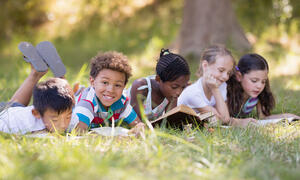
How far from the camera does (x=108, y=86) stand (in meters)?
3.46

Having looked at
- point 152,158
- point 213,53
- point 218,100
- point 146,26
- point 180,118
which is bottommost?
point 152,158

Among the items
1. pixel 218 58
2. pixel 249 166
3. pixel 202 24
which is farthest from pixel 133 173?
pixel 202 24

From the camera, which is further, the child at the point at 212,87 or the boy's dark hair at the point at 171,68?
the child at the point at 212,87

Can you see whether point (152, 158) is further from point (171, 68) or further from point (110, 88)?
point (171, 68)

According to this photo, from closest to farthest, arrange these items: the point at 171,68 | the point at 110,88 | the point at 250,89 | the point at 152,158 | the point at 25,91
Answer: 1. the point at 152,158
2. the point at 110,88
3. the point at 171,68
4. the point at 25,91
5. the point at 250,89

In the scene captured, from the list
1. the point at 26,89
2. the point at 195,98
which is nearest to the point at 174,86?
the point at 195,98

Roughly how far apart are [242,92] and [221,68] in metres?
0.57

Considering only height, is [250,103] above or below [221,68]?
below

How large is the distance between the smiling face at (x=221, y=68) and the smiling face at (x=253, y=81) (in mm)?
318

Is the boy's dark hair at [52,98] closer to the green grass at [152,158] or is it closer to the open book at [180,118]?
the green grass at [152,158]

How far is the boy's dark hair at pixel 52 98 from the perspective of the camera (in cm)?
303

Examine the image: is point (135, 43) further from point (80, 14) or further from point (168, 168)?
point (168, 168)

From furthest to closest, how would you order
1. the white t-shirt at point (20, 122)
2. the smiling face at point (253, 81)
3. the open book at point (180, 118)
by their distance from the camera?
the smiling face at point (253, 81)
the open book at point (180, 118)
the white t-shirt at point (20, 122)

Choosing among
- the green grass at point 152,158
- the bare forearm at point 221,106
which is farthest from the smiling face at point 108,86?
the bare forearm at point 221,106
